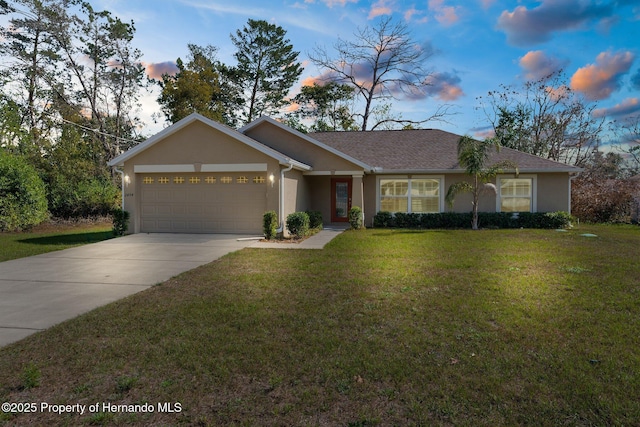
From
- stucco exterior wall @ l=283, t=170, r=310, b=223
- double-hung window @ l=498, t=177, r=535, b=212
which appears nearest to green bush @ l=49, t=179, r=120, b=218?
stucco exterior wall @ l=283, t=170, r=310, b=223

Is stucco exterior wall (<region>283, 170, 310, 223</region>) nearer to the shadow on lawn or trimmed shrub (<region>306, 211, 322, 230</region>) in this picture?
trimmed shrub (<region>306, 211, 322, 230</region>)

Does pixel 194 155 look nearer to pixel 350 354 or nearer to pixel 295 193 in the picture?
pixel 295 193

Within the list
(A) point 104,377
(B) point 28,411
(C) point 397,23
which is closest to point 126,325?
(A) point 104,377

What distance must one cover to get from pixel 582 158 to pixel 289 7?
2235cm

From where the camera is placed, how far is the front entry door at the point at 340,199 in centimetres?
1830

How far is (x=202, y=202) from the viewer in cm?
1444

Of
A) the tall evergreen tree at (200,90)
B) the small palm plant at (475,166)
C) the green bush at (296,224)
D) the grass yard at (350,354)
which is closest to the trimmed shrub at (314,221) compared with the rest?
the green bush at (296,224)

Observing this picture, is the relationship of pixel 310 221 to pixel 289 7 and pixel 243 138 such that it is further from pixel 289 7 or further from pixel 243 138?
pixel 289 7

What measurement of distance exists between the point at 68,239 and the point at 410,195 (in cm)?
1342

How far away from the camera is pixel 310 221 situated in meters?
15.8

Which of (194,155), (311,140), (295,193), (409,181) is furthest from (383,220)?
(194,155)

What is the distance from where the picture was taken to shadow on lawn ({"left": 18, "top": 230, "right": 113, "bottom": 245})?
13.0 m

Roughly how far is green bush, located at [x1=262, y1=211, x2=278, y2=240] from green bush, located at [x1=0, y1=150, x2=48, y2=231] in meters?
10.9

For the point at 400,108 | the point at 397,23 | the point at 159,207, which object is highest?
the point at 397,23
